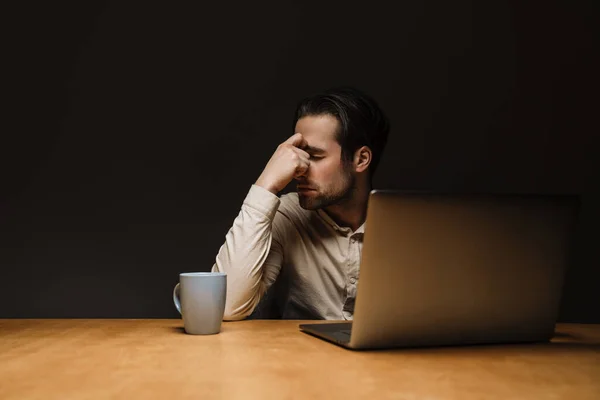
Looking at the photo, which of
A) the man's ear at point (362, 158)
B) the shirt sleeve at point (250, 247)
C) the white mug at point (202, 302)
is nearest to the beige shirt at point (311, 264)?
the shirt sleeve at point (250, 247)

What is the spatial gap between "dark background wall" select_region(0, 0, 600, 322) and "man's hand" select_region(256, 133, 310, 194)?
1.03 m

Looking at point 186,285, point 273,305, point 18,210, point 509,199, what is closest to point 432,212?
point 509,199

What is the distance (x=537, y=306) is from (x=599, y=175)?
1985 millimetres

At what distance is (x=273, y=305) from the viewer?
2.05m

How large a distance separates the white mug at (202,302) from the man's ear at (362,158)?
2.96ft

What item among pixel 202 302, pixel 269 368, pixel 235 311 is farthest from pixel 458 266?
pixel 235 311

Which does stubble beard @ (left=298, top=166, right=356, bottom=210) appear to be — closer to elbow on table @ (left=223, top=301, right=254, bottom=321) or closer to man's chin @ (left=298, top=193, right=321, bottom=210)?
man's chin @ (left=298, top=193, right=321, bottom=210)

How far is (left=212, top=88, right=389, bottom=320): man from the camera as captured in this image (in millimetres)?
1646

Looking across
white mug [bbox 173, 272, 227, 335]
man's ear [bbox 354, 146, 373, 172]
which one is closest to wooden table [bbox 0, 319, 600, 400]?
white mug [bbox 173, 272, 227, 335]

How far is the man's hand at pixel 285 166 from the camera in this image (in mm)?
1703

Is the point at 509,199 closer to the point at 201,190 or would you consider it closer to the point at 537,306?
the point at 537,306

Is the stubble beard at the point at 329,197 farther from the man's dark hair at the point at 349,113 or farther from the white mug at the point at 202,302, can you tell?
the white mug at the point at 202,302

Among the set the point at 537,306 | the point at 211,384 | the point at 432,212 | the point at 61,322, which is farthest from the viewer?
the point at 61,322

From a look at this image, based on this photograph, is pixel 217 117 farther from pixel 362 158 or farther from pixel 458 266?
pixel 458 266
